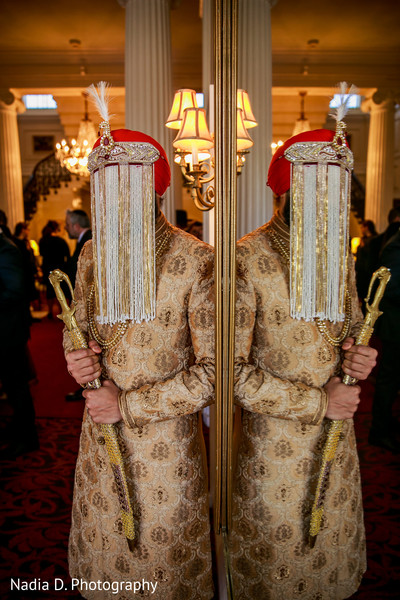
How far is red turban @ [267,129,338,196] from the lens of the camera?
1.00 metres

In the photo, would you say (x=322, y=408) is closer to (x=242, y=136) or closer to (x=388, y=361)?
(x=388, y=361)

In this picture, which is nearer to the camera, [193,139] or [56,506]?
[193,139]

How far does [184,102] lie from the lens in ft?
6.21

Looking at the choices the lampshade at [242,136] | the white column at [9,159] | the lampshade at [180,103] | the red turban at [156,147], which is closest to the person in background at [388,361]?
the lampshade at [242,136]

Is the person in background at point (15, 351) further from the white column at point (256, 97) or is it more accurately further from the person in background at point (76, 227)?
the white column at point (256, 97)

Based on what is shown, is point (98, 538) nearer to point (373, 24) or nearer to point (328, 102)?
point (328, 102)

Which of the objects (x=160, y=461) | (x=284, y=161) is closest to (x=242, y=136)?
(x=284, y=161)

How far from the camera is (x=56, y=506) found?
7.14 ft

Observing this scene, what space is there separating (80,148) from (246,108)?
657 centimetres

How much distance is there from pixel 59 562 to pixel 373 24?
2183mm

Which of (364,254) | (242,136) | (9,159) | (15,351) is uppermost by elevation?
(9,159)

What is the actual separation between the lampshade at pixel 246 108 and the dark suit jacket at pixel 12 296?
1.92 m

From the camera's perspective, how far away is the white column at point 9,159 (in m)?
6.90

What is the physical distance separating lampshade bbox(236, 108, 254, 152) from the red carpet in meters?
0.85
